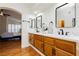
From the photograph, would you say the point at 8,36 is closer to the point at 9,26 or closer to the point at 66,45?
Result: the point at 9,26

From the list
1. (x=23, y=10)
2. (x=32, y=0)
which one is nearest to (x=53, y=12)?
(x=23, y=10)

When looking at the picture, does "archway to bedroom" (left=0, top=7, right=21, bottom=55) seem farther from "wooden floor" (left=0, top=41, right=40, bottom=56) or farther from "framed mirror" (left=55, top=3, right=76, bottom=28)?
"framed mirror" (left=55, top=3, right=76, bottom=28)

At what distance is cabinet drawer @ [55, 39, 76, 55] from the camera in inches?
78.9

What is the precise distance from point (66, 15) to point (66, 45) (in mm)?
1511

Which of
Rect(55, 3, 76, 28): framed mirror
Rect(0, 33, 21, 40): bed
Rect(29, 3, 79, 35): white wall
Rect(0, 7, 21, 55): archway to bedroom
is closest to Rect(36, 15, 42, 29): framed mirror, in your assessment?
Rect(29, 3, 79, 35): white wall

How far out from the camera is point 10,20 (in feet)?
40.8

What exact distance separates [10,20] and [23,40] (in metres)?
6.89

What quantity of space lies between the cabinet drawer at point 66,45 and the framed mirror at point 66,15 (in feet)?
2.80

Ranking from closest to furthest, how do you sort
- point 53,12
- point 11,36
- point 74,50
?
1. point 74,50
2. point 53,12
3. point 11,36

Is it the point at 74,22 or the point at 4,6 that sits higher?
the point at 4,6

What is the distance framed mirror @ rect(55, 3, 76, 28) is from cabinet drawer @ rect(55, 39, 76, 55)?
85cm

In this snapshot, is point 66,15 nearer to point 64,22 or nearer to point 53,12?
point 64,22

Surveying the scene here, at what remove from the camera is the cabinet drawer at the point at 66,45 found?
2.00m

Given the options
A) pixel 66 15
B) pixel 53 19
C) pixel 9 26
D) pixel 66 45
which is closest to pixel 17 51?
pixel 53 19
